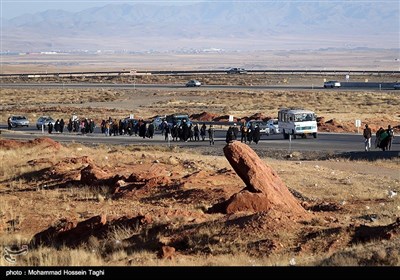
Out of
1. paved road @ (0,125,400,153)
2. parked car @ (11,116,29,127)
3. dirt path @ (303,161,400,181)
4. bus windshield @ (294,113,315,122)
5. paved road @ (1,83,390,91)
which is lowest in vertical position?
paved road @ (1,83,390,91)

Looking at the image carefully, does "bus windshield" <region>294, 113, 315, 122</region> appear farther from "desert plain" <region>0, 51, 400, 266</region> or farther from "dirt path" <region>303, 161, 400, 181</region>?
"dirt path" <region>303, 161, 400, 181</region>

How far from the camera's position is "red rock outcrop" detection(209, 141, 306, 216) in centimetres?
2097

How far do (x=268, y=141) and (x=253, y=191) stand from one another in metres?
27.7

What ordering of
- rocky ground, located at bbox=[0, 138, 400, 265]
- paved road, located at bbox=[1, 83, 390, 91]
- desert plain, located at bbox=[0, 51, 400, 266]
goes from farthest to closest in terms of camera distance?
paved road, located at bbox=[1, 83, 390, 91]
rocky ground, located at bbox=[0, 138, 400, 265]
desert plain, located at bbox=[0, 51, 400, 266]

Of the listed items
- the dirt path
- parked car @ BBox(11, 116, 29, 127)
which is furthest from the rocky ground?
parked car @ BBox(11, 116, 29, 127)

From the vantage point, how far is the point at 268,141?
4900cm

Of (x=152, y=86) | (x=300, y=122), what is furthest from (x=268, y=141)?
(x=152, y=86)

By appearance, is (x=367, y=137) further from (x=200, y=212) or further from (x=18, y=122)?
(x=18, y=122)

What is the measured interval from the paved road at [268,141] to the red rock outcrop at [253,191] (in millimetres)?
20733

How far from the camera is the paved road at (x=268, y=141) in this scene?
44.2 m

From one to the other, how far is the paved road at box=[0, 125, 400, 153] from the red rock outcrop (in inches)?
816

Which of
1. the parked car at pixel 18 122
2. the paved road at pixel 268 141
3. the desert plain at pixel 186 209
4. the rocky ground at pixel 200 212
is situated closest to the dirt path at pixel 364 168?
the desert plain at pixel 186 209

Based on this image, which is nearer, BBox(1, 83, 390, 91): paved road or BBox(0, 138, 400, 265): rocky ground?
BBox(0, 138, 400, 265): rocky ground

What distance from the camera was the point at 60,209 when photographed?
79.3ft
